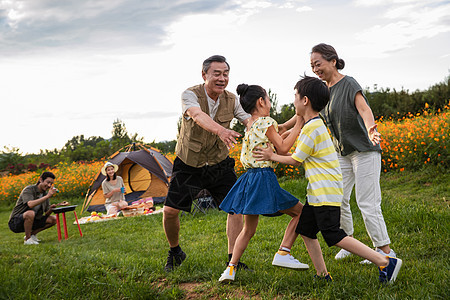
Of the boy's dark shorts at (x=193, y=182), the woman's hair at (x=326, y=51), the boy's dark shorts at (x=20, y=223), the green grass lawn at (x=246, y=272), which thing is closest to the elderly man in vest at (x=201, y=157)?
the boy's dark shorts at (x=193, y=182)

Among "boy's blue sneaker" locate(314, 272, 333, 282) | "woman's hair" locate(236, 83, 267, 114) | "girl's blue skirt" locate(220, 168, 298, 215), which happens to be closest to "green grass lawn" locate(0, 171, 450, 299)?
"boy's blue sneaker" locate(314, 272, 333, 282)

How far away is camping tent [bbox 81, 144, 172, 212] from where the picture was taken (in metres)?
10.8

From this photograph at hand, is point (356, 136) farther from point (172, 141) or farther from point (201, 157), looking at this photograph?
point (172, 141)

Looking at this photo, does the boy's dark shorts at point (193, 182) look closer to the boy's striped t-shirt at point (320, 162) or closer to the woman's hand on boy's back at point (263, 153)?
the woman's hand on boy's back at point (263, 153)

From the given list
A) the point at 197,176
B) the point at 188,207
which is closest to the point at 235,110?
the point at 197,176

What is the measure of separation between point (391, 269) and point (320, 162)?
37.5 inches

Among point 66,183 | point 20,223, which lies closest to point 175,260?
point 20,223

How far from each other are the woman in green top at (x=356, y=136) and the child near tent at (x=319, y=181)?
0.62 meters

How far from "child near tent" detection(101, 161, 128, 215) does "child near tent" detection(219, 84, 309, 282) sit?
7.11 meters

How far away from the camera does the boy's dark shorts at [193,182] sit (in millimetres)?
3664

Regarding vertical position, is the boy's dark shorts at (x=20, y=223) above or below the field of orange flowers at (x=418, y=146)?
below

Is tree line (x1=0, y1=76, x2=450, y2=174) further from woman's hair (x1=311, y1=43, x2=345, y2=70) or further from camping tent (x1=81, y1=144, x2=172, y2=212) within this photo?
woman's hair (x1=311, y1=43, x2=345, y2=70)

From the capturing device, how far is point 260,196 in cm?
294

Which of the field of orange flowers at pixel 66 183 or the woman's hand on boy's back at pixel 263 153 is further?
the field of orange flowers at pixel 66 183
